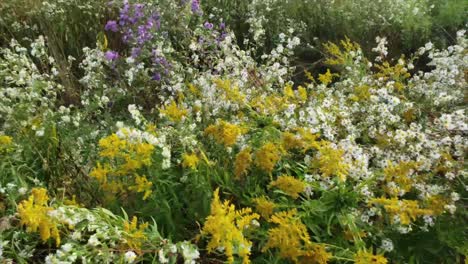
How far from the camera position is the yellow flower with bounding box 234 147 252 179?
2.45m

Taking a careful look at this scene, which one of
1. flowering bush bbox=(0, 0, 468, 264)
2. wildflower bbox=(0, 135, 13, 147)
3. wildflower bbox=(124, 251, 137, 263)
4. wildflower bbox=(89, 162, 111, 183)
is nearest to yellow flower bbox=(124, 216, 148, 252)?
flowering bush bbox=(0, 0, 468, 264)

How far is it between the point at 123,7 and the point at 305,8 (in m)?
1.86

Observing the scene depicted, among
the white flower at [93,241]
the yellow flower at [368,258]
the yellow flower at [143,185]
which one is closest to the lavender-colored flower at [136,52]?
the yellow flower at [143,185]

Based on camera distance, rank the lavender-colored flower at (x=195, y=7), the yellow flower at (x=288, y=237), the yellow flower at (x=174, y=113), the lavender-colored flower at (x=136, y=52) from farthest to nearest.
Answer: the lavender-colored flower at (x=195, y=7) → the lavender-colored flower at (x=136, y=52) → the yellow flower at (x=174, y=113) → the yellow flower at (x=288, y=237)

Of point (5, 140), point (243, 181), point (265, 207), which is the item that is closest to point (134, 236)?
point (265, 207)

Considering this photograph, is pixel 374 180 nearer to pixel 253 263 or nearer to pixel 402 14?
pixel 253 263

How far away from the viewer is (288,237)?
2.17 meters

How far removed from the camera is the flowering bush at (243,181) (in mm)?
2104

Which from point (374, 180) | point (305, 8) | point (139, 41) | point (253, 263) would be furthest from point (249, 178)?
point (305, 8)

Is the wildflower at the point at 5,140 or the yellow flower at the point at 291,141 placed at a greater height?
the yellow flower at the point at 291,141

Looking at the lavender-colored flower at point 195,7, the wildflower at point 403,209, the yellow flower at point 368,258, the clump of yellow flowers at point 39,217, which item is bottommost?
the yellow flower at point 368,258

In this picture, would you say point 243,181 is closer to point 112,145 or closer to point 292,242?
point 292,242

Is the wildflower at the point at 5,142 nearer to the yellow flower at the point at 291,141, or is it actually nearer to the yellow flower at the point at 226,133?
the yellow flower at the point at 226,133

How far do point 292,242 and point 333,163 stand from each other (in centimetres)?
40
